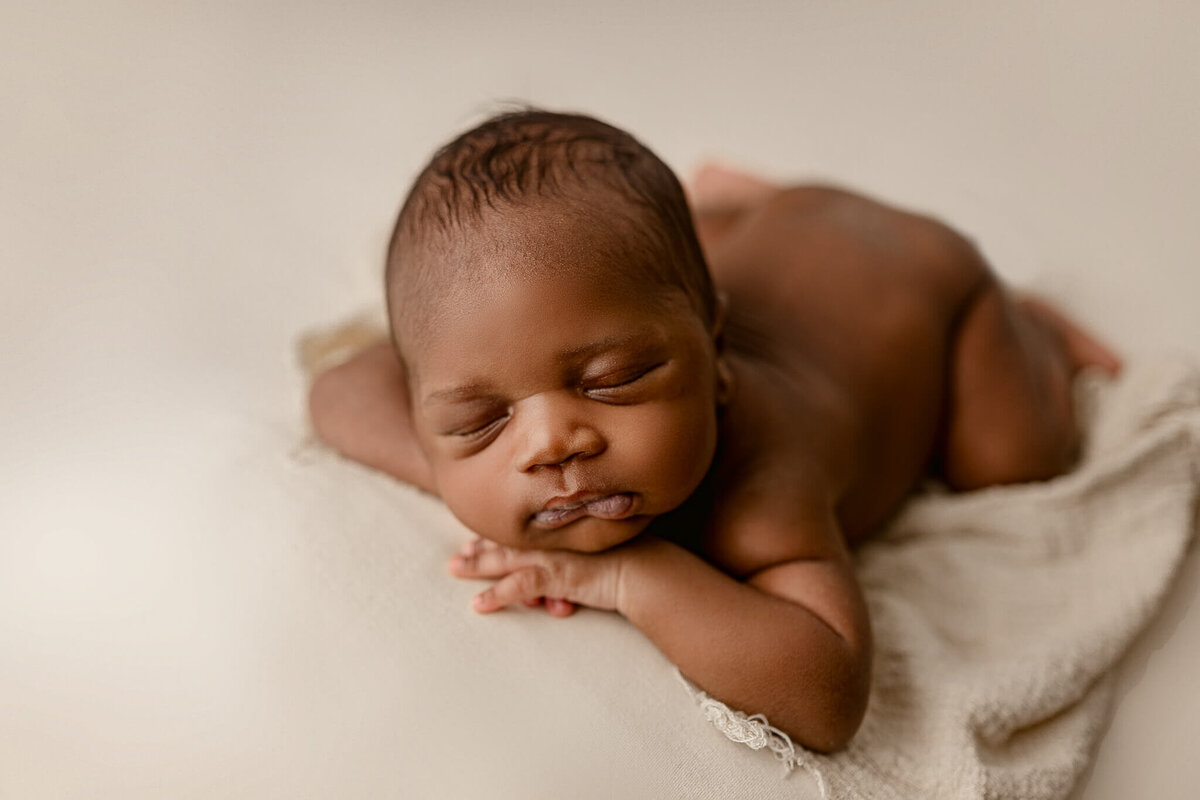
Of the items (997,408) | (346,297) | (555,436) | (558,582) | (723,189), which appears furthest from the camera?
(723,189)

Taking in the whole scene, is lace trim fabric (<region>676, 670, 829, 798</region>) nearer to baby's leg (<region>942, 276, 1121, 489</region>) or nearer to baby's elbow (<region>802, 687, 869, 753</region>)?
baby's elbow (<region>802, 687, 869, 753</region>)

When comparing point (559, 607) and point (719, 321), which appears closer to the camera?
point (559, 607)

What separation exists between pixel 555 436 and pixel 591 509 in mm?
83

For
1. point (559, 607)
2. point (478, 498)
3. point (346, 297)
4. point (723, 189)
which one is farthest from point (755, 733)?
point (723, 189)

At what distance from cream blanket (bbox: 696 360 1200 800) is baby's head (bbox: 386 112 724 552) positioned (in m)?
0.22

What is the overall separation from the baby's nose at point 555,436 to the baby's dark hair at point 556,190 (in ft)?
0.47

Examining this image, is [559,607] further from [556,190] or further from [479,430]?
[556,190]

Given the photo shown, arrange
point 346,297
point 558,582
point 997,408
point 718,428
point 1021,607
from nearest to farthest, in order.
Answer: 1. point 558,582
2. point 718,428
3. point 1021,607
4. point 997,408
5. point 346,297

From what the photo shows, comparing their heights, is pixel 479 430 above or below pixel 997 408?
above

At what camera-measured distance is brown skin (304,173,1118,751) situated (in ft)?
3.45

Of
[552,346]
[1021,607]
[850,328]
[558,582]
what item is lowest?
[1021,607]

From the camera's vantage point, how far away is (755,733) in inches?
41.6

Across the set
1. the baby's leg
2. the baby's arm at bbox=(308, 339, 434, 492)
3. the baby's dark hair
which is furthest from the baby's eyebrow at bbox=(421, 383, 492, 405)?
the baby's leg

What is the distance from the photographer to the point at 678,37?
2336 millimetres
